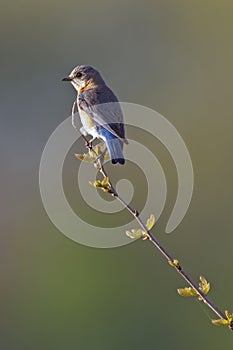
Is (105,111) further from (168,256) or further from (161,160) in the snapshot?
(161,160)

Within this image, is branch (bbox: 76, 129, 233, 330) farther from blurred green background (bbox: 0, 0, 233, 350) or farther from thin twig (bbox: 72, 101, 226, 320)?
blurred green background (bbox: 0, 0, 233, 350)

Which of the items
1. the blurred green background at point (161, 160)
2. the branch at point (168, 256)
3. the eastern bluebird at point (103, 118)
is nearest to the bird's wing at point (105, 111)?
the eastern bluebird at point (103, 118)

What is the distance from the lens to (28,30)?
18.2m

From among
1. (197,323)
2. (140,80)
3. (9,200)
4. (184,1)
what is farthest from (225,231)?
(184,1)

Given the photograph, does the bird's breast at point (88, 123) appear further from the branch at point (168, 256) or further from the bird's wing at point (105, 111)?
the branch at point (168, 256)

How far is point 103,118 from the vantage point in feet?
18.7

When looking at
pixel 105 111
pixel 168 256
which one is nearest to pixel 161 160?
pixel 105 111

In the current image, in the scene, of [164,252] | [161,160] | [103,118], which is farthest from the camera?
[161,160]

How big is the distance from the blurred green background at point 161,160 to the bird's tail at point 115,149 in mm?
5184

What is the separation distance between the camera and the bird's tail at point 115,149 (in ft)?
17.6

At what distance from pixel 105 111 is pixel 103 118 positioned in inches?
2.8

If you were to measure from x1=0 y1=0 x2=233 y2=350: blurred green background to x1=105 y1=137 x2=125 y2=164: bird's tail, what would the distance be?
5184 mm

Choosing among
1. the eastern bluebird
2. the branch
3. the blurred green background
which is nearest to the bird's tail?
the eastern bluebird

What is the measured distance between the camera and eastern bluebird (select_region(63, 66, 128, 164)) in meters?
5.51
